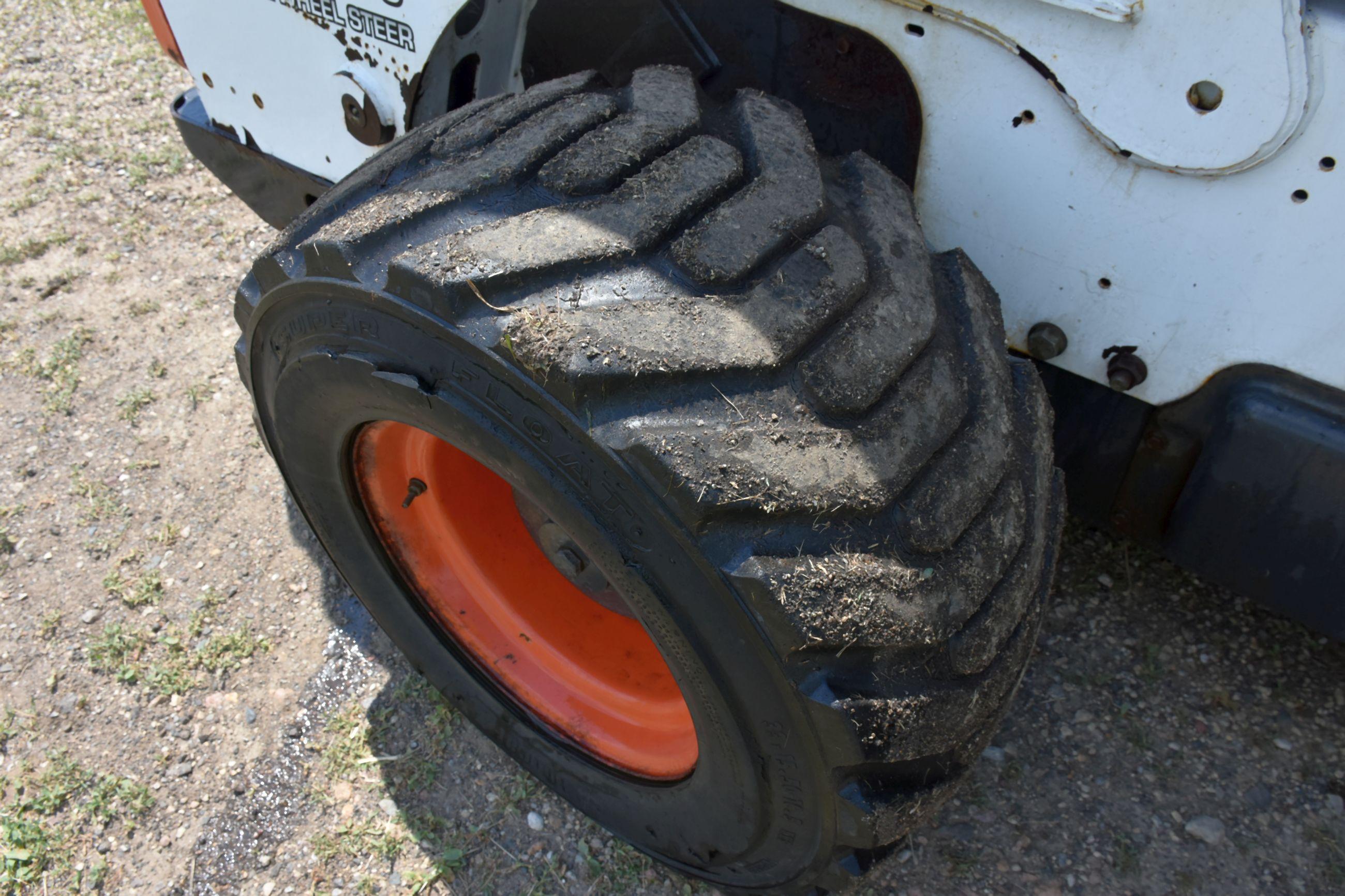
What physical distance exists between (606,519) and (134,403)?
7.09 ft

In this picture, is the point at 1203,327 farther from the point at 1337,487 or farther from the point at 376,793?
the point at 376,793

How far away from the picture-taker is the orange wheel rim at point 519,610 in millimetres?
1887

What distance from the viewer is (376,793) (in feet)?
6.76

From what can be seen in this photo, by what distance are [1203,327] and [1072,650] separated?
3.37 ft

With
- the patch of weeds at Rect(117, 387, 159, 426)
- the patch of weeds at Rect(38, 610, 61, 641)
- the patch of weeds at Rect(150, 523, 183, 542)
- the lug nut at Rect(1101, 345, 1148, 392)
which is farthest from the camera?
the patch of weeds at Rect(117, 387, 159, 426)

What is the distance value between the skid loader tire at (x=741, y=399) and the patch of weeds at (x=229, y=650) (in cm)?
100

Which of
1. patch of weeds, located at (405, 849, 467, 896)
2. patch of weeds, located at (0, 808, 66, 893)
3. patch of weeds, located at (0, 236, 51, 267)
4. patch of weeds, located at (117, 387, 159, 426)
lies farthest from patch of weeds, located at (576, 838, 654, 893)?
patch of weeds, located at (0, 236, 51, 267)

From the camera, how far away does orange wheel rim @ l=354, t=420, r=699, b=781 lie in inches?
74.3

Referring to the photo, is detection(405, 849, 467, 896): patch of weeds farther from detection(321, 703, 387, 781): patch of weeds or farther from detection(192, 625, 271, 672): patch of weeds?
detection(192, 625, 271, 672): patch of weeds

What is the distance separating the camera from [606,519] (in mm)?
1293

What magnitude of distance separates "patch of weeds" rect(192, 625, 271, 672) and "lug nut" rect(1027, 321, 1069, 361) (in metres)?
1.81

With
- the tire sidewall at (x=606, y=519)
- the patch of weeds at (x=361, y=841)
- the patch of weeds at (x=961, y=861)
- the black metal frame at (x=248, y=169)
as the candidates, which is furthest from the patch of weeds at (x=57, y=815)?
the patch of weeds at (x=961, y=861)

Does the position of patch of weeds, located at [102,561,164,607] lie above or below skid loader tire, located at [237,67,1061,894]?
below

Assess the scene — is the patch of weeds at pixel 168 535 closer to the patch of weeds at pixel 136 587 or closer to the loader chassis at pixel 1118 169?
the patch of weeds at pixel 136 587
